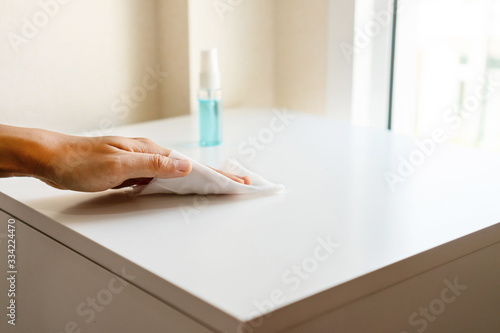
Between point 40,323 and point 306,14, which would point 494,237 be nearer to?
point 40,323

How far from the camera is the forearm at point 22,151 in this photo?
75 cm

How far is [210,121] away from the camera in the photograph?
3.55 ft

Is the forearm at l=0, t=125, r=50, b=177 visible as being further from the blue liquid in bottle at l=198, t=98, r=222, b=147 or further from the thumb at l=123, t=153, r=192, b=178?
the blue liquid in bottle at l=198, t=98, r=222, b=147

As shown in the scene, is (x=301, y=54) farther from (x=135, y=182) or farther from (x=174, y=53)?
(x=135, y=182)

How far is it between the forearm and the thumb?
0.38 feet

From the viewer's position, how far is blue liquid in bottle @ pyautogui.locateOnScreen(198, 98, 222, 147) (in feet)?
3.51

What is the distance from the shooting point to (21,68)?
118 cm

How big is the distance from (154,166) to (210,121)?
13.5 inches

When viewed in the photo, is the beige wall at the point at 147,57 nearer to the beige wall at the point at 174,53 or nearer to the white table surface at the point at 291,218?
the beige wall at the point at 174,53

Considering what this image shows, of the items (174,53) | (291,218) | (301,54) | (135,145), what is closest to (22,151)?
(135,145)

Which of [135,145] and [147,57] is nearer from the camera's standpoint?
[135,145]

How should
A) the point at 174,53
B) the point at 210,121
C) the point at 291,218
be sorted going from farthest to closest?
the point at 174,53
the point at 210,121
the point at 291,218

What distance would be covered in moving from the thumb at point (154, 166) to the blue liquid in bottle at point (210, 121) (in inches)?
12.4

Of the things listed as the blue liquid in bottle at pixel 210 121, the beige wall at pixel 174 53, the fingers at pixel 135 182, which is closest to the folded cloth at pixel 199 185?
the fingers at pixel 135 182
